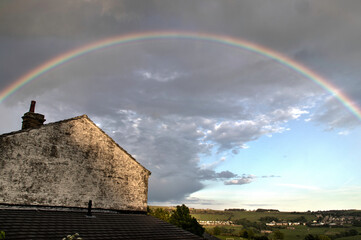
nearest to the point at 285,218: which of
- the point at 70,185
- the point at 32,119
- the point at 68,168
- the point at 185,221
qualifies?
the point at 185,221

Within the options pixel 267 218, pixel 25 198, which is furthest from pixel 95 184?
pixel 267 218

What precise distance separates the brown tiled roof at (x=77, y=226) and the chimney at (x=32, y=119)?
5.99m

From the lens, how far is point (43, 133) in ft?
51.0

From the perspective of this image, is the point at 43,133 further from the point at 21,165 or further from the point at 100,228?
the point at 100,228

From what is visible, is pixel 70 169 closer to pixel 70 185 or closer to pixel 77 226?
pixel 70 185

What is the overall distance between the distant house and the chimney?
1 cm

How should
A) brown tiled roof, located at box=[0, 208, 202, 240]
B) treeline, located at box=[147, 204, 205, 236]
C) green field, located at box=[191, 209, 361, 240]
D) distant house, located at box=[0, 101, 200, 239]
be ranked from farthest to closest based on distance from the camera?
green field, located at box=[191, 209, 361, 240]
treeline, located at box=[147, 204, 205, 236]
distant house, located at box=[0, 101, 200, 239]
brown tiled roof, located at box=[0, 208, 202, 240]

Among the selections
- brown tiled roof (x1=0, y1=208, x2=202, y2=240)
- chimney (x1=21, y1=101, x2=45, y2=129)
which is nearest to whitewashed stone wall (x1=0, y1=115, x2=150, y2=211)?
brown tiled roof (x1=0, y1=208, x2=202, y2=240)

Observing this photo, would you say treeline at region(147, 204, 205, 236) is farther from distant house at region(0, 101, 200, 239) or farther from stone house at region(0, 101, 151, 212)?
stone house at region(0, 101, 151, 212)

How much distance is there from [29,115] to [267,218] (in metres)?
183

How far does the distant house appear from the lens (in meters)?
12.7

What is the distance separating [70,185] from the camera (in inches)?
636

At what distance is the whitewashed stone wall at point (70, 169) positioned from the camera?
14.1 meters

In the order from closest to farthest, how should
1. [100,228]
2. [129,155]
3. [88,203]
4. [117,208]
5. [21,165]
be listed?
[100,228] → [21,165] → [88,203] → [117,208] → [129,155]
